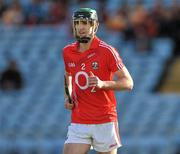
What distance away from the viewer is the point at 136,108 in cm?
1716

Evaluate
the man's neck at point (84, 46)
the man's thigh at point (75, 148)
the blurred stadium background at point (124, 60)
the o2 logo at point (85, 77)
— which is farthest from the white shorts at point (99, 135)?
the blurred stadium background at point (124, 60)

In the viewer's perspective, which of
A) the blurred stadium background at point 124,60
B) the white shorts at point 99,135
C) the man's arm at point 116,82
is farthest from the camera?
the blurred stadium background at point 124,60

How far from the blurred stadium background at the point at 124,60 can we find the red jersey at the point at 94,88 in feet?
20.7

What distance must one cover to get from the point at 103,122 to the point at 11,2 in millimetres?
11932

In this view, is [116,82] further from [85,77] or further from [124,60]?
[124,60]

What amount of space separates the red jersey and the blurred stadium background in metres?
6.31

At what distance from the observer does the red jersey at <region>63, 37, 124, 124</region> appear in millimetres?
9469

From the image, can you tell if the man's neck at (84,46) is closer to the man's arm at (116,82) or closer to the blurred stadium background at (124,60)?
the man's arm at (116,82)

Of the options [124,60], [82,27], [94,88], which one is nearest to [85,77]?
[94,88]

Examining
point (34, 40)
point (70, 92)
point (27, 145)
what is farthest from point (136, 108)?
point (70, 92)

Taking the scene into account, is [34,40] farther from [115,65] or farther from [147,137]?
[115,65]

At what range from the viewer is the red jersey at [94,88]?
9469mm

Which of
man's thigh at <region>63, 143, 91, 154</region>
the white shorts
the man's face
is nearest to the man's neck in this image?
the man's face

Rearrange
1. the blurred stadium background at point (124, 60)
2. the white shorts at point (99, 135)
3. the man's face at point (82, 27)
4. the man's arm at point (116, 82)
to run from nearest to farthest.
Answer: the man's arm at point (116, 82) < the man's face at point (82, 27) < the white shorts at point (99, 135) < the blurred stadium background at point (124, 60)
